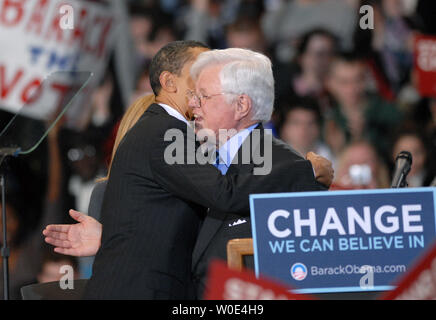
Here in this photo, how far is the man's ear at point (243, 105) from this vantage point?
2557 mm

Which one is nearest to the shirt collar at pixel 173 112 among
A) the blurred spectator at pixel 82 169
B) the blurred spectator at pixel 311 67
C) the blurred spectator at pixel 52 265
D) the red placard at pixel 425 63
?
the blurred spectator at pixel 52 265

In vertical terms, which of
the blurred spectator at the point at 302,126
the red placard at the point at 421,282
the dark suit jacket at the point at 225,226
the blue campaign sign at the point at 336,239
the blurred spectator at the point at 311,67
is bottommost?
the red placard at the point at 421,282

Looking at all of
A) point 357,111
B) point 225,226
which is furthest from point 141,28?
point 225,226

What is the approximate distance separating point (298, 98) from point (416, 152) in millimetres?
845

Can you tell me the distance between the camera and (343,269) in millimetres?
2166

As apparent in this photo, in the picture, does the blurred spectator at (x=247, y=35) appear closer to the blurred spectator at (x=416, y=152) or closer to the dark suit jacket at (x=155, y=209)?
the blurred spectator at (x=416, y=152)

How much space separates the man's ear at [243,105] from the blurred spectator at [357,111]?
Result: 8.90 ft

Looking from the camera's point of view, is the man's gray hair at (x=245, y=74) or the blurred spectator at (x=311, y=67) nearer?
the man's gray hair at (x=245, y=74)

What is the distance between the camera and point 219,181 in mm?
2324

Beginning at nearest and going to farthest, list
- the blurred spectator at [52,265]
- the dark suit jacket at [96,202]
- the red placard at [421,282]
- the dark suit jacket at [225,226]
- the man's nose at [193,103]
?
the red placard at [421,282] < the dark suit jacket at [225,226] < the man's nose at [193,103] < the dark suit jacket at [96,202] < the blurred spectator at [52,265]

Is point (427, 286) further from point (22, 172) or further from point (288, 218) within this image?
point (22, 172)

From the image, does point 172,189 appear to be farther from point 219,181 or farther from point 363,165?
point 363,165

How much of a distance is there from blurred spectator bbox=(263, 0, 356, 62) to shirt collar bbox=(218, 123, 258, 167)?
9.24 ft

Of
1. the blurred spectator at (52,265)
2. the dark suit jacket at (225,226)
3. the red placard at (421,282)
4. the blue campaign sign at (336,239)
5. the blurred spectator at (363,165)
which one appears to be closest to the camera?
the red placard at (421,282)
